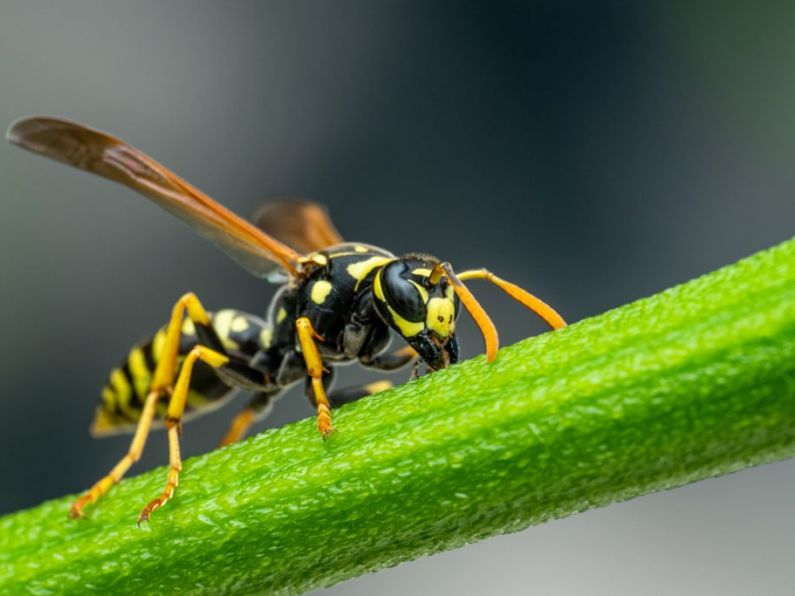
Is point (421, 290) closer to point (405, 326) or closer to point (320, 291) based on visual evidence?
point (405, 326)

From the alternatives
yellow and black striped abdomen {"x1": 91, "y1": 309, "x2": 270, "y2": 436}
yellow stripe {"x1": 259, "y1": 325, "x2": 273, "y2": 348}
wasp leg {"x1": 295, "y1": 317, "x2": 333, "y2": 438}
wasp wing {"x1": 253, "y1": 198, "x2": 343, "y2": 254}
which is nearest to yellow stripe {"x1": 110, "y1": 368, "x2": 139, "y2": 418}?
yellow and black striped abdomen {"x1": 91, "y1": 309, "x2": 270, "y2": 436}

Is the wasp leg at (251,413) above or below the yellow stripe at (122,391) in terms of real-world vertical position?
below

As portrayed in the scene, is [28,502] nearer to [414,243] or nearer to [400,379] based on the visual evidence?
[400,379]

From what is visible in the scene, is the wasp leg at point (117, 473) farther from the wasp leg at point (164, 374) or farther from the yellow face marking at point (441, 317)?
the yellow face marking at point (441, 317)

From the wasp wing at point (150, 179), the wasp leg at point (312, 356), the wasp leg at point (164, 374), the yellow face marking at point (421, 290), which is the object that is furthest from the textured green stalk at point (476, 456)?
the wasp wing at point (150, 179)

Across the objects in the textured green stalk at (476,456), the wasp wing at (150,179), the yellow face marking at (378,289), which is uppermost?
the wasp wing at (150,179)

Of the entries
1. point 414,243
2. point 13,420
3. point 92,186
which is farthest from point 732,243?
point 13,420
